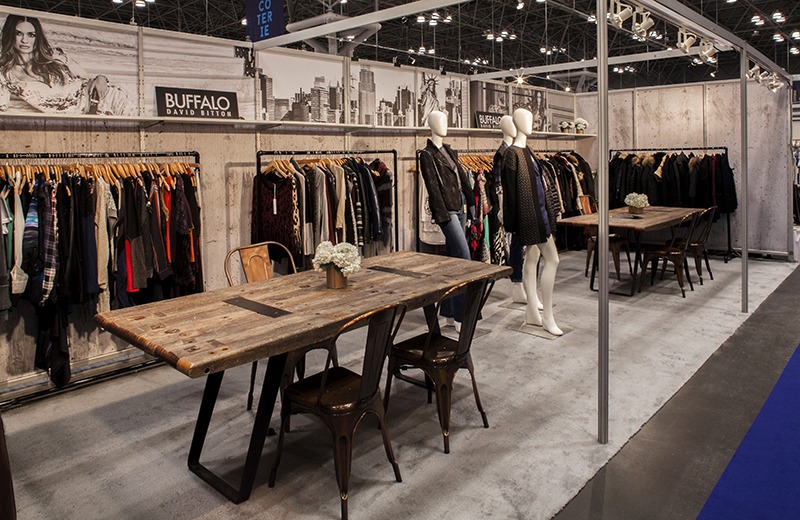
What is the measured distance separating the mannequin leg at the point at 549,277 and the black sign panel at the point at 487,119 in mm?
3232

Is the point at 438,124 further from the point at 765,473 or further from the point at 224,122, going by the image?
the point at 765,473

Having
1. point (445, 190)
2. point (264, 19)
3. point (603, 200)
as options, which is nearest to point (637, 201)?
point (445, 190)

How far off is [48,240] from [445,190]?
2.96 m

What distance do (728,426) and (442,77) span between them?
17.6 ft

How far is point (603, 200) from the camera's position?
311 cm

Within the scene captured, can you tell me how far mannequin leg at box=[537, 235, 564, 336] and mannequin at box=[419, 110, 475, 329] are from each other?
640 millimetres

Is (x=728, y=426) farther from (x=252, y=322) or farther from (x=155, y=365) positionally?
(x=155, y=365)

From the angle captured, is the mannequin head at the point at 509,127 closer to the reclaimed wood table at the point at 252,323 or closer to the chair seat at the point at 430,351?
the reclaimed wood table at the point at 252,323

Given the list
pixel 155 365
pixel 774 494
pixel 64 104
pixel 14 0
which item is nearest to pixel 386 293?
pixel 774 494

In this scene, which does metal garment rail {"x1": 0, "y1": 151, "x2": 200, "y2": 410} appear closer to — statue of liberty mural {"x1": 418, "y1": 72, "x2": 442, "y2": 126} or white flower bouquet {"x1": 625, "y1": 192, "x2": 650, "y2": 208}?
statue of liberty mural {"x1": 418, "y1": 72, "x2": 442, "y2": 126}

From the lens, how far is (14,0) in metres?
11.3

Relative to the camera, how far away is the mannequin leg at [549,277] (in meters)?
5.03

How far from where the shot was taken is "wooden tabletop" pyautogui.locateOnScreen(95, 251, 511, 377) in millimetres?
2332

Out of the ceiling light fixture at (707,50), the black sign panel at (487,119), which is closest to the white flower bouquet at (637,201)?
the ceiling light fixture at (707,50)
